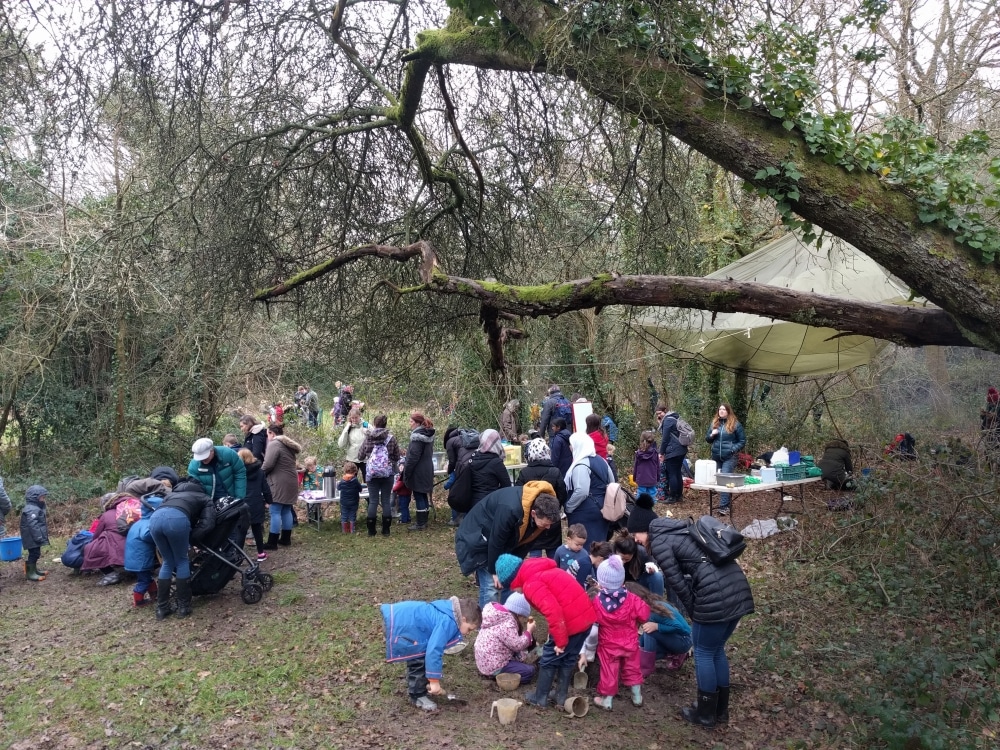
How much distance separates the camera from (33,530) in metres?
7.86

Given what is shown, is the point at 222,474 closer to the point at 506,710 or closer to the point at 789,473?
the point at 506,710

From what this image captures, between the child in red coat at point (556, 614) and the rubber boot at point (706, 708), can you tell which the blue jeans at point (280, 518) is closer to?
the child in red coat at point (556, 614)

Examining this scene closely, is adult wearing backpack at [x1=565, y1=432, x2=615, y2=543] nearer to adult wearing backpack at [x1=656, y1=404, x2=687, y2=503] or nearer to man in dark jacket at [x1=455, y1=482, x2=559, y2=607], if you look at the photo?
man in dark jacket at [x1=455, y1=482, x2=559, y2=607]

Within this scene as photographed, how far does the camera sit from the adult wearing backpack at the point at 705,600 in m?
4.47

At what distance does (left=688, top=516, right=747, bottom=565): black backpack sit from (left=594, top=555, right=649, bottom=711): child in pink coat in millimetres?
567

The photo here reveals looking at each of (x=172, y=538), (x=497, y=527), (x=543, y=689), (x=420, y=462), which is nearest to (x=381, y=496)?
(x=420, y=462)

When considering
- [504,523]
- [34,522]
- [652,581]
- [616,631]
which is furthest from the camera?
[34,522]

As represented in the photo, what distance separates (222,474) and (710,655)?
488 cm

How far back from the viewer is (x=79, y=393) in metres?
14.6

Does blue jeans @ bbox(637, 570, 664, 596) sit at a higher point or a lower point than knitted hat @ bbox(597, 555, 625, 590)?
lower

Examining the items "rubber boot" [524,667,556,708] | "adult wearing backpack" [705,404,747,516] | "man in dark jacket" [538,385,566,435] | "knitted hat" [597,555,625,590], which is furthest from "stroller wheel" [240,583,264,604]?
"adult wearing backpack" [705,404,747,516]

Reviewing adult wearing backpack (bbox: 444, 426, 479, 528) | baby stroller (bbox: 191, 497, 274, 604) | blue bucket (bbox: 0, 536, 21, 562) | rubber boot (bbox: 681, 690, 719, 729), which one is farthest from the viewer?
adult wearing backpack (bbox: 444, 426, 479, 528)

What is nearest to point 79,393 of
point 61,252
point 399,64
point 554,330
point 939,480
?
point 61,252

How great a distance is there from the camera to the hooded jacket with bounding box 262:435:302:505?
855cm
